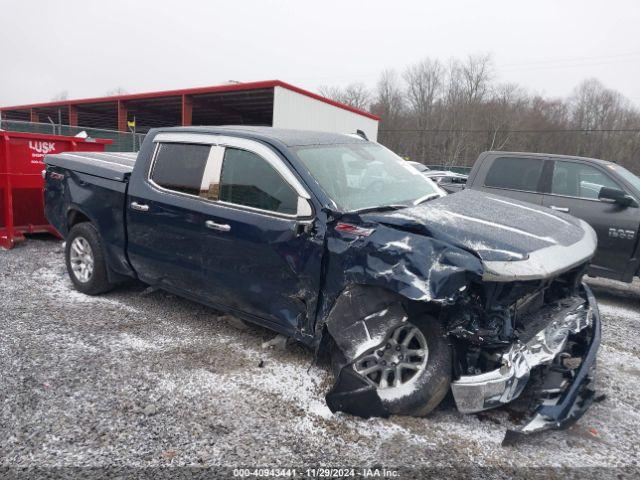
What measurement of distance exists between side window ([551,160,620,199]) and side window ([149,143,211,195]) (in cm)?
457

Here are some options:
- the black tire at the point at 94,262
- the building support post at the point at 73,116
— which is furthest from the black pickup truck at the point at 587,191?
the building support post at the point at 73,116

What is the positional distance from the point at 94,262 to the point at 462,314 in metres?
3.75

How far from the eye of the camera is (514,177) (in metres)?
6.32

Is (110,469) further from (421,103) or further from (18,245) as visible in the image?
(421,103)

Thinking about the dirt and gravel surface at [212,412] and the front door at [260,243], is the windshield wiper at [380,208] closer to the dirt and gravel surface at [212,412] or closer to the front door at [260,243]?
the front door at [260,243]

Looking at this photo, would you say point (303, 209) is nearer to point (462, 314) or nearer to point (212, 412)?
point (462, 314)

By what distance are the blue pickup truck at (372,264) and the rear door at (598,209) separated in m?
2.20

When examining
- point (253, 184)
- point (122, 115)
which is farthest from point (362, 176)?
point (122, 115)

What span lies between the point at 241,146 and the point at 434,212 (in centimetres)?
158

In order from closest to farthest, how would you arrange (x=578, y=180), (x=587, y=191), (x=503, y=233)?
(x=503, y=233) < (x=587, y=191) < (x=578, y=180)

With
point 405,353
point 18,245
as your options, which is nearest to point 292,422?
point 405,353

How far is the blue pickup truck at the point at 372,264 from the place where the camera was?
105 inches

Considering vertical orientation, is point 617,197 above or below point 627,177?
below

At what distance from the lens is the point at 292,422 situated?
9.37 feet
